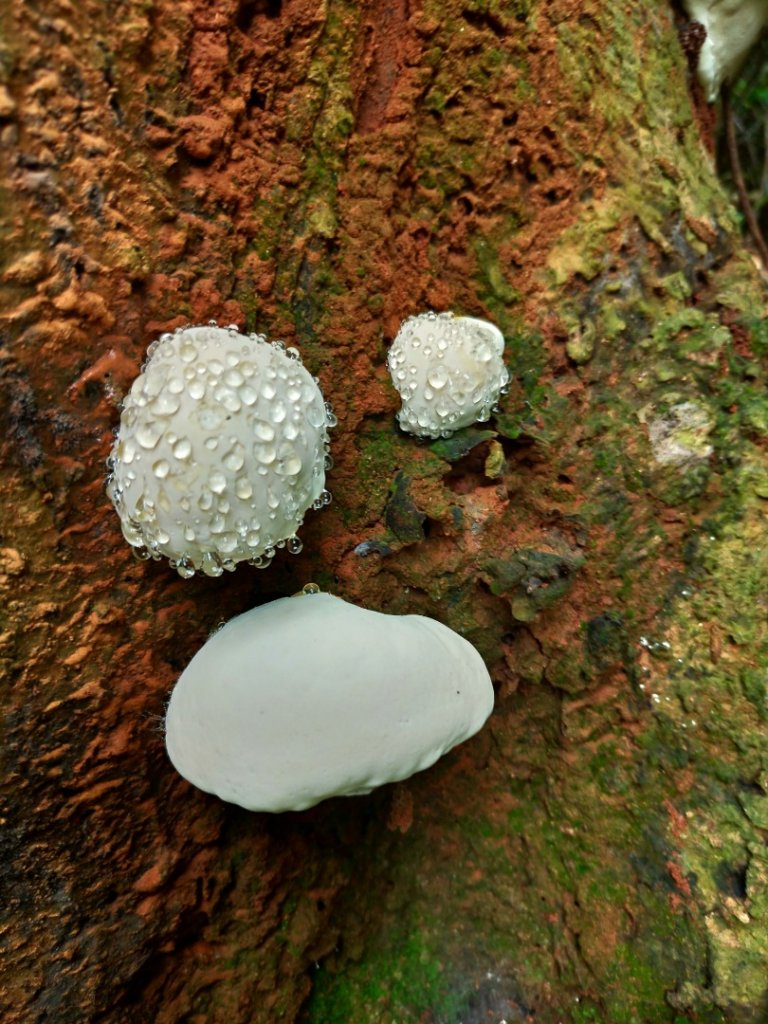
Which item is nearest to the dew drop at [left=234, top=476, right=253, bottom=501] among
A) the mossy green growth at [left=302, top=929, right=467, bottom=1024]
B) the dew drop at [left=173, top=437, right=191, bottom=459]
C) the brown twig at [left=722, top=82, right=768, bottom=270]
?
the dew drop at [left=173, top=437, right=191, bottom=459]

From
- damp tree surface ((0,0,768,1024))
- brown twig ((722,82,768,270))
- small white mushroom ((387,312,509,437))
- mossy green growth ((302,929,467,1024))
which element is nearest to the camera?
damp tree surface ((0,0,768,1024))

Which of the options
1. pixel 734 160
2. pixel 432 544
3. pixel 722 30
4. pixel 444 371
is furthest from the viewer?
pixel 734 160

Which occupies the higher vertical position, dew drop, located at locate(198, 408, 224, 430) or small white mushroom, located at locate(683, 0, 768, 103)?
small white mushroom, located at locate(683, 0, 768, 103)

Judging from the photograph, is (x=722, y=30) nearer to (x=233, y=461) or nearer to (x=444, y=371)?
(x=444, y=371)

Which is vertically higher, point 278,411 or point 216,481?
point 278,411

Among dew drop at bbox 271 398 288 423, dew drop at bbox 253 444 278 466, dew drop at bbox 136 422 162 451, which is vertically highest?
dew drop at bbox 271 398 288 423

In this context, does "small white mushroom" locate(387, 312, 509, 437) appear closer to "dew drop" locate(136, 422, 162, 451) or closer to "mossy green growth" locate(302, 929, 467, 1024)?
"dew drop" locate(136, 422, 162, 451)

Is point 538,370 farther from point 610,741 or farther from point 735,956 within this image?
point 735,956

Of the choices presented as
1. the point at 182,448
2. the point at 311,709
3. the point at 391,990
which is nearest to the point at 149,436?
the point at 182,448
